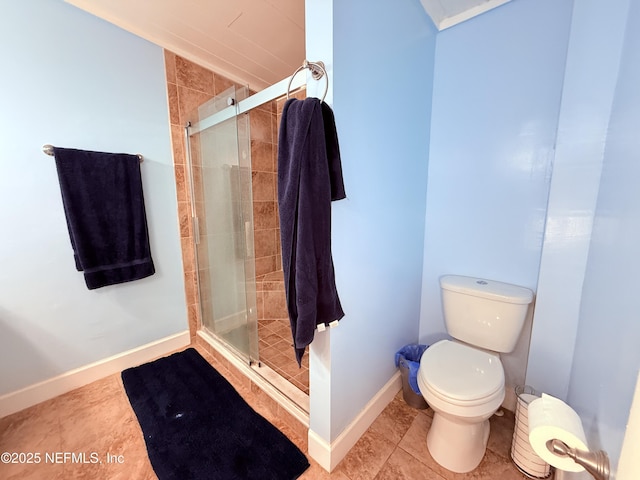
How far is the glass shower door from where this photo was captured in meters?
1.57

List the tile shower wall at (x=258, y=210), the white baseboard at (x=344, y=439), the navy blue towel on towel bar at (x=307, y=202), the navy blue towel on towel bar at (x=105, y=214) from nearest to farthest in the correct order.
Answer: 1. the navy blue towel on towel bar at (x=307, y=202)
2. the white baseboard at (x=344, y=439)
3. the navy blue towel on towel bar at (x=105, y=214)
4. the tile shower wall at (x=258, y=210)

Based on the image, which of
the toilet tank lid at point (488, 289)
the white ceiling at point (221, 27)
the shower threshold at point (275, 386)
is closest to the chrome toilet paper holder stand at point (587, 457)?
the toilet tank lid at point (488, 289)

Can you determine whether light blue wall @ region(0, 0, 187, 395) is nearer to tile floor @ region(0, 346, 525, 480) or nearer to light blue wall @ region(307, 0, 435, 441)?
tile floor @ region(0, 346, 525, 480)

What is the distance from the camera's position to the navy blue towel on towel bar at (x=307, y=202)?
0.87 metres

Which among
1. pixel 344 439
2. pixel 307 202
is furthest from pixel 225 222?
pixel 344 439

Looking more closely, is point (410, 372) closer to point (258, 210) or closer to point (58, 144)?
point (258, 210)

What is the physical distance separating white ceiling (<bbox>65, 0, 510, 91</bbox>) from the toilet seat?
5.87 ft

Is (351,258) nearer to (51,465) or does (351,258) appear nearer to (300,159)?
(300,159)

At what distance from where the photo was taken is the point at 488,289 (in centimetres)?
132

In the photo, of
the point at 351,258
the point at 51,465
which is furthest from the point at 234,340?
the point at 351,258

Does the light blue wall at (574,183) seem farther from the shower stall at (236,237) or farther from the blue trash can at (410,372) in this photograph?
the shower stall at (236,237)

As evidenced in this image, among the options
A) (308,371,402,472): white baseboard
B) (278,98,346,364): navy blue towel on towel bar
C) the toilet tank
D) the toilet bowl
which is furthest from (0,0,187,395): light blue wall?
the toilet tank

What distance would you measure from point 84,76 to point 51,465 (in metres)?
2.05

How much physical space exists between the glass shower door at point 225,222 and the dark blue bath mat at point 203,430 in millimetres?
312
